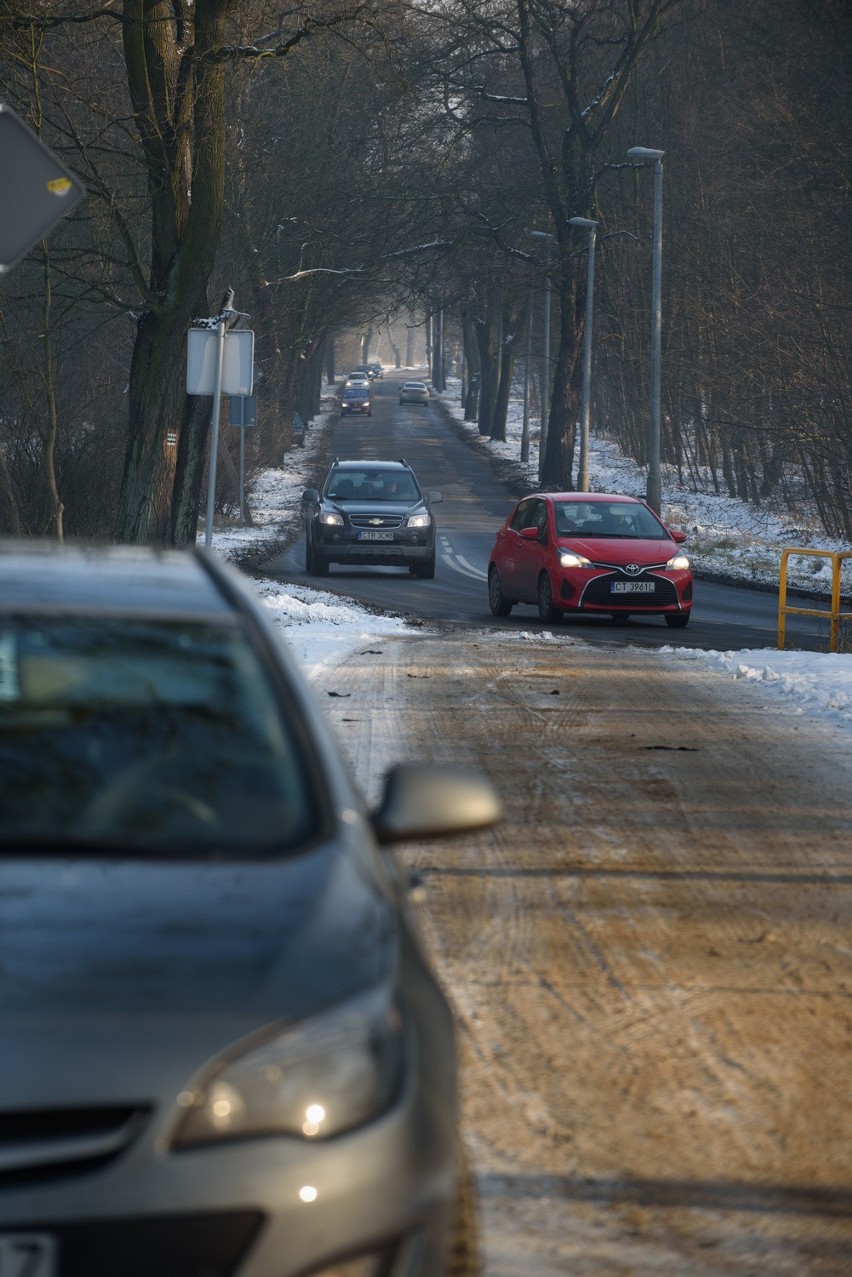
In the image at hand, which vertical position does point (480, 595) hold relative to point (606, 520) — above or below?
below

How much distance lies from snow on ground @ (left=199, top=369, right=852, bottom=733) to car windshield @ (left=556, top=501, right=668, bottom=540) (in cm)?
247

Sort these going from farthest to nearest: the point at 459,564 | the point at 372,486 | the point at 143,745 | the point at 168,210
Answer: the point at 459,564, the point at 372,486, the point at 168,210, the point at 143,745

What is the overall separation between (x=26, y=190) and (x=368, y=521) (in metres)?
21.3

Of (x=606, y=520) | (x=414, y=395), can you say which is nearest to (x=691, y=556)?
(x=606, y=520)

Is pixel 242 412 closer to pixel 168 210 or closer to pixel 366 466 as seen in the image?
pixel 366 466

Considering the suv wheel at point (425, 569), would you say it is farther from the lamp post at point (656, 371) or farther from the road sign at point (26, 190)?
the road sign at point (26, 190)

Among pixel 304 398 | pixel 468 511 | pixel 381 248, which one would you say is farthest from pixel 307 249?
pixel 304 398

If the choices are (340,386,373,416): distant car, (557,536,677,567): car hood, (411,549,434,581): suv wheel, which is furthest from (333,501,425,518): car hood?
(340,386,373,416): distant car

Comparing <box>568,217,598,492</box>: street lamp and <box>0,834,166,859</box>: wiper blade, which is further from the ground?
<box>568,217,598,492</box>: street lamp

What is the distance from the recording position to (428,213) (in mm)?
45156

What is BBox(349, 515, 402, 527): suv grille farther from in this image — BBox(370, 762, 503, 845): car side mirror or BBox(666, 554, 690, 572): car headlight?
BBox(370, 762, 503, 845): car side mirror

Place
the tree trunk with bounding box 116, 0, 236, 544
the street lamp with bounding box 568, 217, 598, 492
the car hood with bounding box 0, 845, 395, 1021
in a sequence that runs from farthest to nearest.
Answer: the street lamp with bounding box 568, 217, 598, 492
the tree trunk with bounding box 116, 0, 236, 544
the car hood with bounding box 0, 845, 395, 1021

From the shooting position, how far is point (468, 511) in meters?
50.9

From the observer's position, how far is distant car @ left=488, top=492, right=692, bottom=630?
21.1 meters
